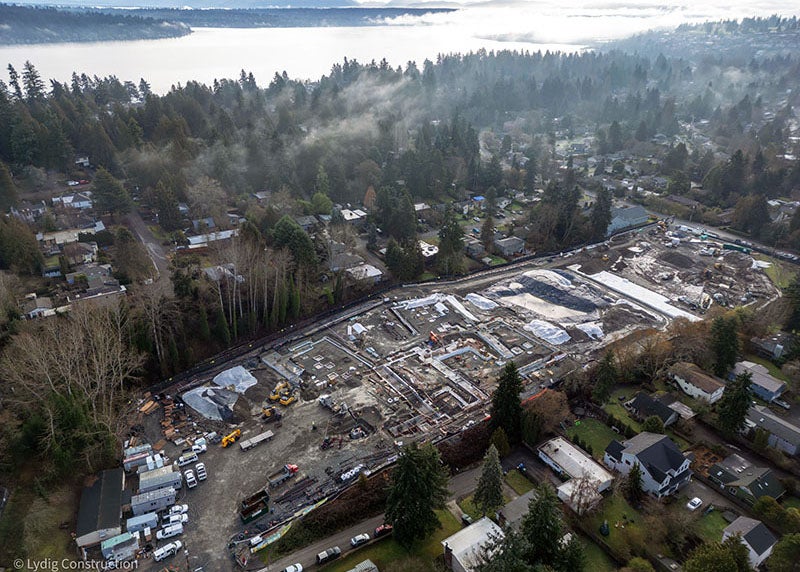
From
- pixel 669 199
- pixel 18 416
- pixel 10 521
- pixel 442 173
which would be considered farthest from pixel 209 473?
pixel 669 199

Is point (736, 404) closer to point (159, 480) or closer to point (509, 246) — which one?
point (509, 246)

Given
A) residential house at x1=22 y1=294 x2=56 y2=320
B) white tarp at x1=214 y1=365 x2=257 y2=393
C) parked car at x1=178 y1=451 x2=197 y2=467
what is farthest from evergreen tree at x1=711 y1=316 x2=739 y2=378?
residential house at x1=22 y1=294 x2=56 y2=320

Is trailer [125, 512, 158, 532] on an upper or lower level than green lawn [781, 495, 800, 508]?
lower

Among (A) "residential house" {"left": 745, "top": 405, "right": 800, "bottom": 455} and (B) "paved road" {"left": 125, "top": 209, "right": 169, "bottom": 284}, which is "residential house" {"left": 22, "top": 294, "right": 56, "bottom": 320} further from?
(A) "residential house" {"left": 745, "top": 405, "right": 800, "bottom": 455}

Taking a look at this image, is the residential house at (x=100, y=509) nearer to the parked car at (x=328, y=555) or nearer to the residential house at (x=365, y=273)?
the parked car at (x=328, y=555)

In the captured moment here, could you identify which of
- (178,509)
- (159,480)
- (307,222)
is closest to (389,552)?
(178,509)
